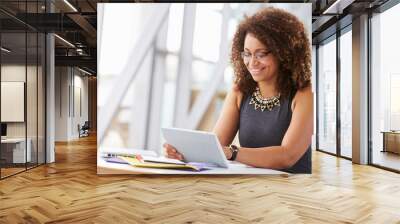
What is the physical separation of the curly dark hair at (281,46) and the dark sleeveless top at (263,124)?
21cm

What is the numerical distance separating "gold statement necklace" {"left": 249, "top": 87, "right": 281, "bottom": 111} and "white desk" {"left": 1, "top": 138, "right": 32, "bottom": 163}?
3834 millimetres

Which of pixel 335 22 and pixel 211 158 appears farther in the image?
pixel 335 22

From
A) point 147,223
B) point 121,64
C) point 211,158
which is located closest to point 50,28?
point 121,64

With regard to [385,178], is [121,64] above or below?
above

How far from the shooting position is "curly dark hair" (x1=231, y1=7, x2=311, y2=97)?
20.4 ft

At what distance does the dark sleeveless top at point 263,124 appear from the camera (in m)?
6.17

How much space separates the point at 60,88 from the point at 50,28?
841cm

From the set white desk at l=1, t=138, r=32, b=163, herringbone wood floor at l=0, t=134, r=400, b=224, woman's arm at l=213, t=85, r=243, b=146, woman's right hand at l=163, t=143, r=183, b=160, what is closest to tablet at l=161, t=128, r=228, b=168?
woman's right hand at l=163, t=143, r=183, b=160

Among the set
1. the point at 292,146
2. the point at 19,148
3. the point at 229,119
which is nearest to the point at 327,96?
the point at 292,146

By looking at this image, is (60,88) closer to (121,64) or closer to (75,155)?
(75,155)

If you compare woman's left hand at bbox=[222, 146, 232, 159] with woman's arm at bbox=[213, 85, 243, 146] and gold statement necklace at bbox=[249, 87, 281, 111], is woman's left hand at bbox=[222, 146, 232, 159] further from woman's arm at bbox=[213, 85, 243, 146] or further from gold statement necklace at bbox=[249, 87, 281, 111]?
gold statement necklace at bbox=[249, 87, 281, 111]

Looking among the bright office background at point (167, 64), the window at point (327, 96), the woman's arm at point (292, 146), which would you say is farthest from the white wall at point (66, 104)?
the woman's arm at point (292, 146)

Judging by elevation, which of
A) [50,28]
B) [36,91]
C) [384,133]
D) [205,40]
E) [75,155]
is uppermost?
[50,28]

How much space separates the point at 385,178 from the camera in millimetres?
6383
